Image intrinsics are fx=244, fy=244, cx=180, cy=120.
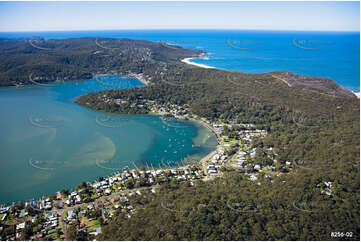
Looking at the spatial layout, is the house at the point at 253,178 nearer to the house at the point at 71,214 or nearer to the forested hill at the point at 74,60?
the house at the point at 71,214

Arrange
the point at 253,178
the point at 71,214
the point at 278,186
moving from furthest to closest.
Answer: the point at 253,178 → the point at 278,186 → the point at 71,214

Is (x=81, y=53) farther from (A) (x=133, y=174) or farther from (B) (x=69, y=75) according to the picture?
(A) (x=133, y=174)

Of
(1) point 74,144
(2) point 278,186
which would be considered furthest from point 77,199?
(2) point 278,186

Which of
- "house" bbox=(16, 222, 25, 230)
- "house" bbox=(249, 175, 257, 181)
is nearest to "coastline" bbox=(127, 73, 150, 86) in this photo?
"house" bbox=(249, 175, 257, 181)

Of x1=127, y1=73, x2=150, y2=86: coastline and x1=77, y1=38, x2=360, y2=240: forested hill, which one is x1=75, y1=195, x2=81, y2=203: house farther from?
x1=127, y1=73, x2=150, y2=86: coastline

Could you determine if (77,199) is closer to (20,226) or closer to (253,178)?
(20,226)
